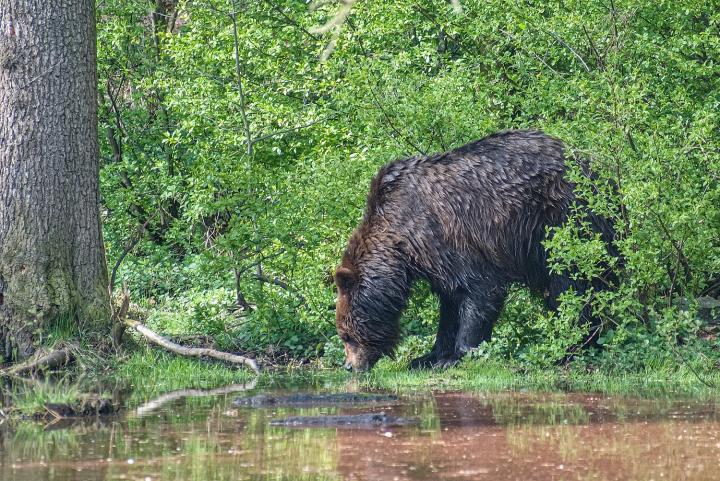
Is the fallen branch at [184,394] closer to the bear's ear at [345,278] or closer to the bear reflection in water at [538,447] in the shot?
the bear's ear at [345,278]

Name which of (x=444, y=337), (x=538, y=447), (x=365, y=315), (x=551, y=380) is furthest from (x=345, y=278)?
(x=538, y=447)

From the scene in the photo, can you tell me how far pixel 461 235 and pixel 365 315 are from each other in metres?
1.30

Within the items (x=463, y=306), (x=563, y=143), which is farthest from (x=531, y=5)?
(x=463, y=306)

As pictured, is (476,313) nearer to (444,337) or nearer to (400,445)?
(444,337)

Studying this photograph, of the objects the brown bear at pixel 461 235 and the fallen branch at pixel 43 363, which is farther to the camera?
the brown bear at pixel 461 235

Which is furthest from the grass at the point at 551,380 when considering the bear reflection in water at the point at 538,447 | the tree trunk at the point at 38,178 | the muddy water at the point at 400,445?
the tree trunk at the point at 38,178

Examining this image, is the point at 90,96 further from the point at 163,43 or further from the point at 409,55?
the point at 163,43

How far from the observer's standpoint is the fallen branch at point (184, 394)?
8523 mm

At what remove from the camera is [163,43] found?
1884 centimetres

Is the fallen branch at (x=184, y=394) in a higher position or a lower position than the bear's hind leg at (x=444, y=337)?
lower

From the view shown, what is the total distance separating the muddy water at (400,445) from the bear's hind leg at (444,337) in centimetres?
311

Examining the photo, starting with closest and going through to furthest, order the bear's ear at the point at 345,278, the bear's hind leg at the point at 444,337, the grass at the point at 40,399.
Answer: the grass at the point at 40,399, the bear's ear at the point at 345,278, the bear's hind leg at the point at 444,337

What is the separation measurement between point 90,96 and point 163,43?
25.4ft

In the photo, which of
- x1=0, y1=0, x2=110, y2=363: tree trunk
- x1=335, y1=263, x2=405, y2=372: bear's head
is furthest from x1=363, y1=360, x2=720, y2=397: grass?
x1=0, y1=0, x2=110, y2=363: tree trunk
